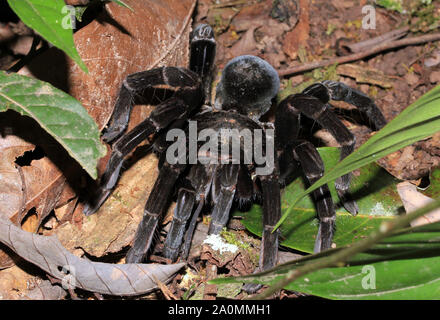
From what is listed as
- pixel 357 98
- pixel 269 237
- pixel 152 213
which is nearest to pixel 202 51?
pixel 357 98

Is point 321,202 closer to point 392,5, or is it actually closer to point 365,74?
point 365,74

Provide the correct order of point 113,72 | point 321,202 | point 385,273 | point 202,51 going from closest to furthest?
point 385,273 < point 321,202 < point 113,72 < point 202,51

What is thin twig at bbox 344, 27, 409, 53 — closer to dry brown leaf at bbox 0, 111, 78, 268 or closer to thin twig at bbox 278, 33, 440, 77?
thin twig at bbox 278, 33, 440, 77

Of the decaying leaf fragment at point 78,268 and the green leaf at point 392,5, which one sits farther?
the green leaf at point 392,5

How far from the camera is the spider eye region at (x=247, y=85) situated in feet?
12.1

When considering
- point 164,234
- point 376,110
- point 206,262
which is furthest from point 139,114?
point 376,110

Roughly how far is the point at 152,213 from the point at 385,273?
1.54 meters

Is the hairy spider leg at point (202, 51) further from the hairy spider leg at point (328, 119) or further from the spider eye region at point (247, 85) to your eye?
the hairy spider leg at point (328, 119)

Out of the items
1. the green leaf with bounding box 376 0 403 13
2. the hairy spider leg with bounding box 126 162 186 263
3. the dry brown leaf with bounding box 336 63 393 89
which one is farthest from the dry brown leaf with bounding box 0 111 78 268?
the green leaf with bounding box 376 0 403 13

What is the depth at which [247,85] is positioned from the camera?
3.68 m

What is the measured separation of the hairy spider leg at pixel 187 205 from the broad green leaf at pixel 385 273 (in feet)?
2.93

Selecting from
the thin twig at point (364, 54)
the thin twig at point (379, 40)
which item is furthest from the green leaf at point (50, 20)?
the thin twig at point (379, 40)

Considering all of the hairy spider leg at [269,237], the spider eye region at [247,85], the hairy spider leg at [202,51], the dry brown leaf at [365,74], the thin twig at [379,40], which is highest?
the thin twig at [379,40]

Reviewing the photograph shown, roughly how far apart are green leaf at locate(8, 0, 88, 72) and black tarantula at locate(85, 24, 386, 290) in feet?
3.55
